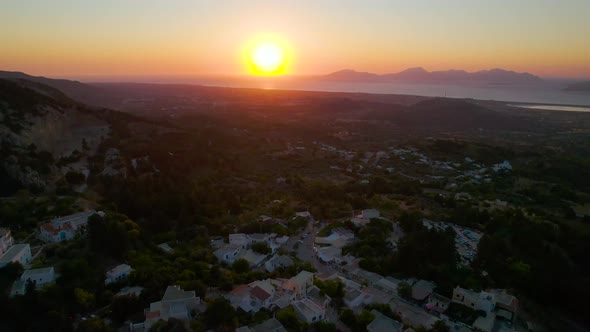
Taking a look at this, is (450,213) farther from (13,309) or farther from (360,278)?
(13,309)

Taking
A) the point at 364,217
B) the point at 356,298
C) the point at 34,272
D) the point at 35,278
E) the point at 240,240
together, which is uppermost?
the point at 34,272

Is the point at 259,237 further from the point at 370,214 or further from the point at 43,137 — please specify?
the point at 43,137

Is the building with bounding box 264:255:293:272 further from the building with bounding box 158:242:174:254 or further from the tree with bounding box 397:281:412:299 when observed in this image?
the tree with bounding box 397:281:412:299

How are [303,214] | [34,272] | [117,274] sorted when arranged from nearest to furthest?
1. [34,272]
2. [117,274]
3. [303,214]

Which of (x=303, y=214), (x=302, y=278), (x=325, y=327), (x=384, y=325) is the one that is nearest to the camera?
(x=325, y=327)

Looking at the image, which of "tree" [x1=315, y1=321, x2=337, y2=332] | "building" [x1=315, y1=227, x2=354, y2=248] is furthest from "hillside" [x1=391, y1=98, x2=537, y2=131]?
"tree" [x1=315, y1=321, x2=337, y2=332]

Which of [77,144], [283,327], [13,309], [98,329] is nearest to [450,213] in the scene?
[283,327]

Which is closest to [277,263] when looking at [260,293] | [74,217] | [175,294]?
[260,293]
